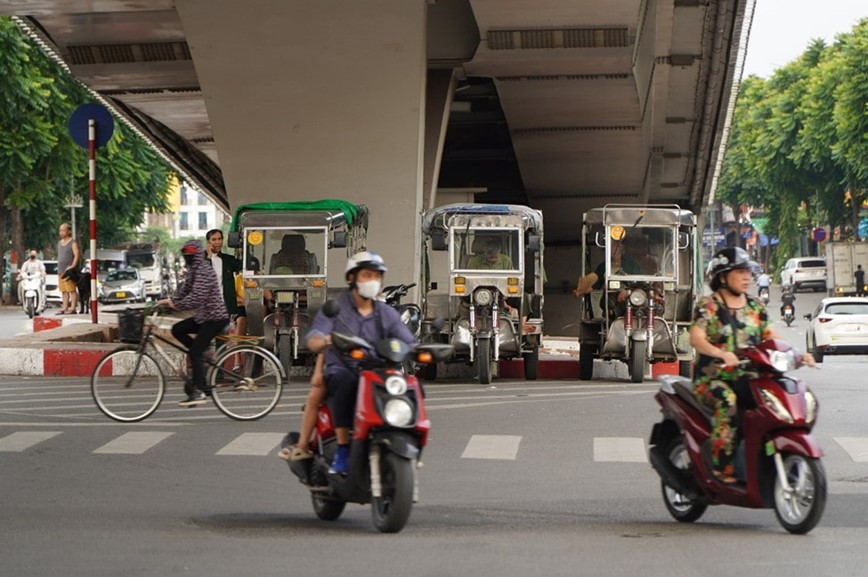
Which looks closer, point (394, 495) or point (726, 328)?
point (394, 495)

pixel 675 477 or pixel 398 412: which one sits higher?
pixel 398 412

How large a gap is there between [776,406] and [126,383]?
25.6 feet

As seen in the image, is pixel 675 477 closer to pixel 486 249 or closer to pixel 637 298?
pixel 637 298

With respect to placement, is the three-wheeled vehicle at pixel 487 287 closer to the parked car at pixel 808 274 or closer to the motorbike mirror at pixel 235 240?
the motorbike mirror at pixel 235 240

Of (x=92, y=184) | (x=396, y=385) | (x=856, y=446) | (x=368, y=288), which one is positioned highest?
(x=92, y=184)

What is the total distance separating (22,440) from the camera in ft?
45.7

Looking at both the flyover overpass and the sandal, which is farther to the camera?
the flyover overpass

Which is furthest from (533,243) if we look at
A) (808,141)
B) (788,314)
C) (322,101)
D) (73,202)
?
(808,141)

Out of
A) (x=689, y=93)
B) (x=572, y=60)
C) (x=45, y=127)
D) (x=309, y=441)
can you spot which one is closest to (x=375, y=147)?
→ (x=572, y=60)

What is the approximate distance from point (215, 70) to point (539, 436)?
10.9 meters

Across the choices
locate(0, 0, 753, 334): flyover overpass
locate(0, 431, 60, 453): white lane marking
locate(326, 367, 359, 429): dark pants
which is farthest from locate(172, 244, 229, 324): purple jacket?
locate(0, 0, 753, 334): flyover overpass

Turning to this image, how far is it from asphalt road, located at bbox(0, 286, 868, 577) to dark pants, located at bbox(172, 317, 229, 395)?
1.28 ft

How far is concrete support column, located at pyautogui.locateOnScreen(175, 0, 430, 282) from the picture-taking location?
76.8 ft

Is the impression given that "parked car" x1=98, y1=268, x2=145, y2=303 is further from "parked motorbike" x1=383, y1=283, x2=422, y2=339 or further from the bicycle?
the bicycle
